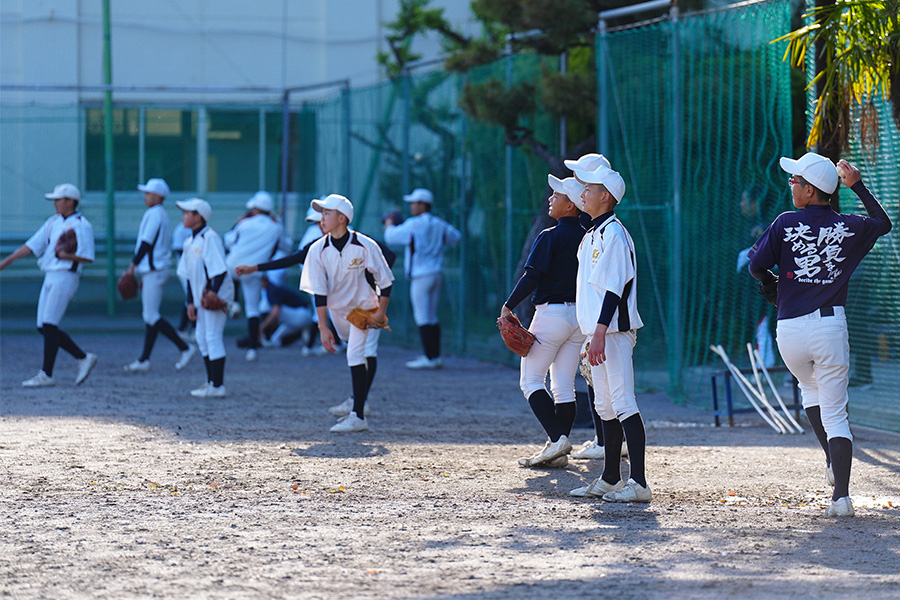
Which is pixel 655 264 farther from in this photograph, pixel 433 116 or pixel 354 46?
pixel 354 46

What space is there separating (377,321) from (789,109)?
3.84m

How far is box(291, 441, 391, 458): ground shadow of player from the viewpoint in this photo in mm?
7951

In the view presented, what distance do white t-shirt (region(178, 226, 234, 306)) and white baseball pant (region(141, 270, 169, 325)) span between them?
6.01ft

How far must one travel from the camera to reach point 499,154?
1455 centimetres

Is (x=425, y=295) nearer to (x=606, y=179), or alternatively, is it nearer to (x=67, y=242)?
(x=67, y=242)

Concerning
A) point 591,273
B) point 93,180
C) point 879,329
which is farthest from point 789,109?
point 93,180

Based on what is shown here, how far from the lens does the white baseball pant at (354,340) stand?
9109 mm

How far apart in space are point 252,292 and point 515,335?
824cm

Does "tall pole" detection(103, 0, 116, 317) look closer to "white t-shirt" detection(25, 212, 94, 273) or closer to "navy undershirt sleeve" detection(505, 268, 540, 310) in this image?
"white t-shirt" detection(25, 212, 94, 273)

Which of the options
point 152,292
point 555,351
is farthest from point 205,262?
point 555,351

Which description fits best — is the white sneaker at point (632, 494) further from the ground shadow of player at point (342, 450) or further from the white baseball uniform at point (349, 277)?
the white baseball uniform at point (349, 277)

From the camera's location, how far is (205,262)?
10.9 meters

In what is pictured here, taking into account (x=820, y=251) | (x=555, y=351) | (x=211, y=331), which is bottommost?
(x=211, y=331)

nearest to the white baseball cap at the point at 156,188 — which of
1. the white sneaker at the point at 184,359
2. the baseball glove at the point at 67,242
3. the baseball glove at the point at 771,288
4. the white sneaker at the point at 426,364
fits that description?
the baseball glove at the point at 67,242
